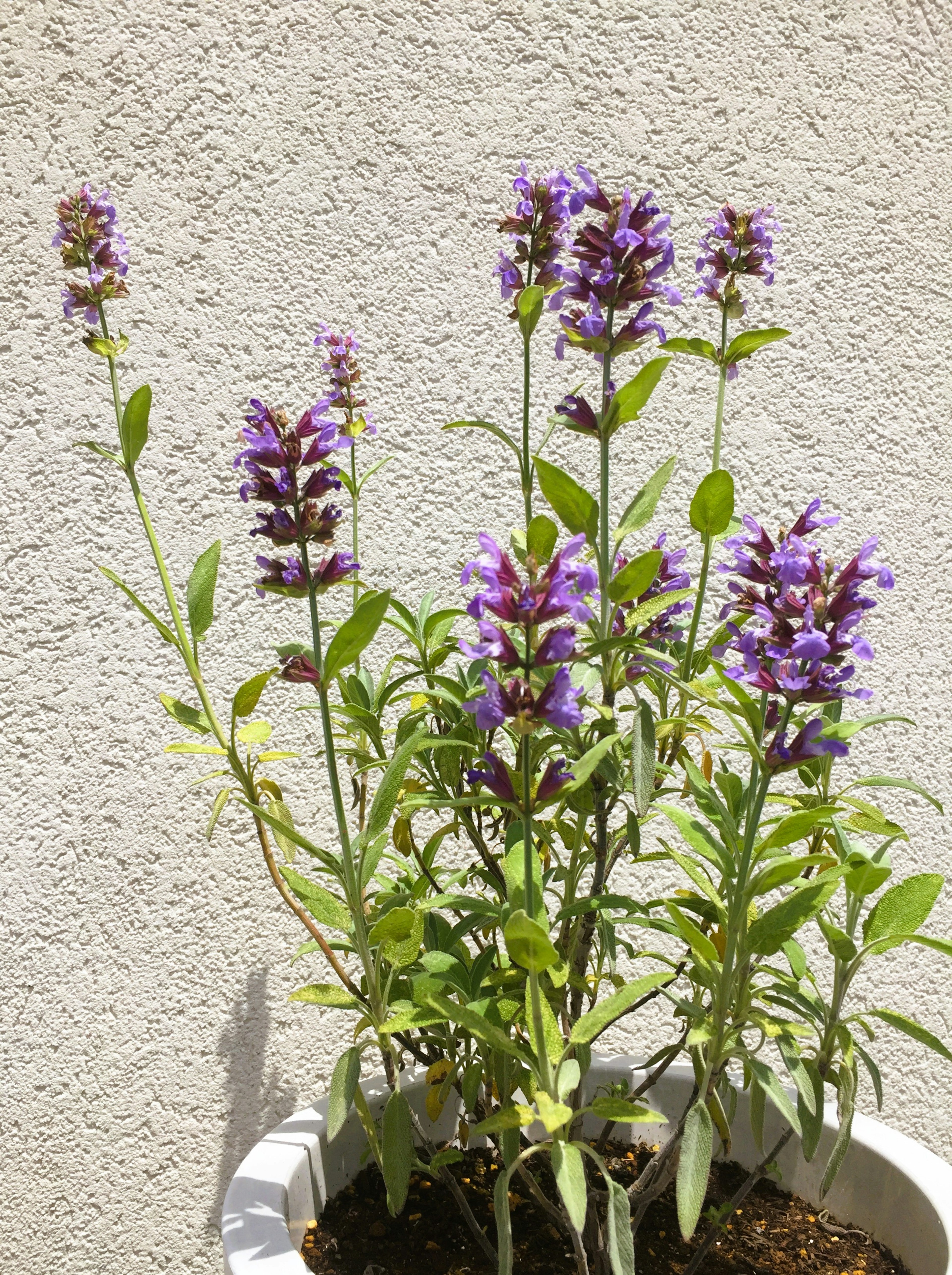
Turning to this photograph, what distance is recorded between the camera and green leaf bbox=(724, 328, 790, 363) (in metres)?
0.86

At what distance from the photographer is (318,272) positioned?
139 cm

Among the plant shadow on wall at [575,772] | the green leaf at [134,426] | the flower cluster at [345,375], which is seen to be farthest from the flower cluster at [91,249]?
the flower cluster at [345,375]

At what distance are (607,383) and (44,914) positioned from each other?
1.07m

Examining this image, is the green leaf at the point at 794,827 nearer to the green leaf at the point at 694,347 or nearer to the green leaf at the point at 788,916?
the green leaf at the point at 788,916

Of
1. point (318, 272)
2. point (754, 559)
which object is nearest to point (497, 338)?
point (318, 272)

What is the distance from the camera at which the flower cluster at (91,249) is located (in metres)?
0.90

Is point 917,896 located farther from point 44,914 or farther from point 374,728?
point 44,914

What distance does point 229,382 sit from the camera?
4.51 ft

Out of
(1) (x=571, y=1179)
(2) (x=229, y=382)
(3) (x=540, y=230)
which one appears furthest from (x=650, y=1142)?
(2) (x=229, y=382)

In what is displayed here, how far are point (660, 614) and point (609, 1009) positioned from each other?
0.38 m

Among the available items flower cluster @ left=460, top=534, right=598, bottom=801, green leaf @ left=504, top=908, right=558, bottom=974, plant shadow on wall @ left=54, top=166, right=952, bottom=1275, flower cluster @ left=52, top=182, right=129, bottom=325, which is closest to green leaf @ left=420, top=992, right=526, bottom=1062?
plant shadow on wall @ left=54, top=166, right=952, bottom=1275

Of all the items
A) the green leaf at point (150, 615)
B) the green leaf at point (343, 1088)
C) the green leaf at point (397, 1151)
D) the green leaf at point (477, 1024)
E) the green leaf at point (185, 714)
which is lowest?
the green leaf at point (397, 1151)

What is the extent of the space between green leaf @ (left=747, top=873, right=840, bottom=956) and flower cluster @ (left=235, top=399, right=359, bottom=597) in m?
0.41

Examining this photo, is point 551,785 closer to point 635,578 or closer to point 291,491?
point 635,578
